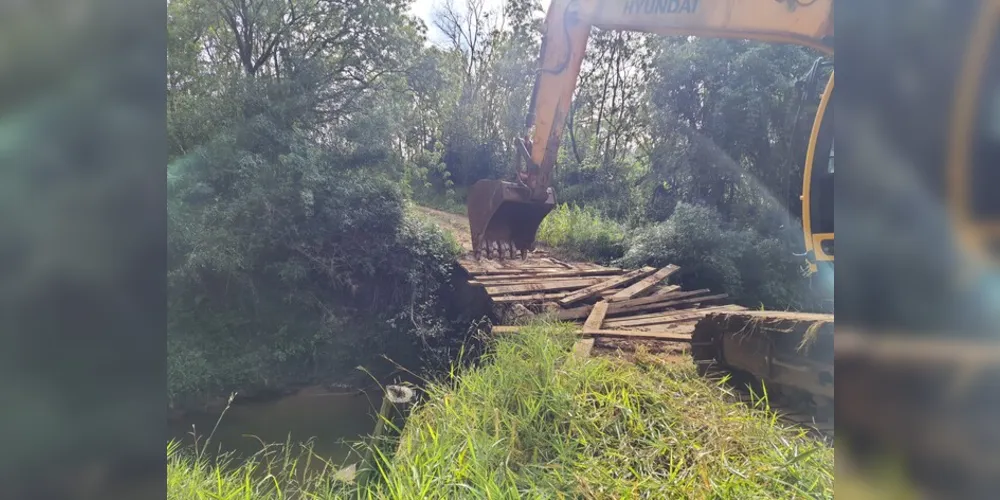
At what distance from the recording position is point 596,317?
14.5 ft

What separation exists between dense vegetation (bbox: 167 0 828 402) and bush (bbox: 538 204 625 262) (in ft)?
0.13

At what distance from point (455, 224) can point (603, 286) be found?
18.1 feet

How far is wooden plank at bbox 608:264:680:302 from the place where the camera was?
512 cm

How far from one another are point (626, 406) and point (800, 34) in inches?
103

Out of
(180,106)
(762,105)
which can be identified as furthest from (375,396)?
(762,105)

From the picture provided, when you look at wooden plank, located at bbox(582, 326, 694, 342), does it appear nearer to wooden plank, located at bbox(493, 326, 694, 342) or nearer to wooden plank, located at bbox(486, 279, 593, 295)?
wooden plank, located at bbox(493, 326, 694, 342)

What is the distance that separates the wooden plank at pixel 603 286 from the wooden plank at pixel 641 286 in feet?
0.38

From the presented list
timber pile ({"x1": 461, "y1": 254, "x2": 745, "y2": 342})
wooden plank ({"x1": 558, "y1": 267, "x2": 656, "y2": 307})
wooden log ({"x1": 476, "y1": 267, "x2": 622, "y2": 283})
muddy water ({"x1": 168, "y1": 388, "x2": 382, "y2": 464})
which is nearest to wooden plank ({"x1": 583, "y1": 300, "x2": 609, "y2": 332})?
timber pile ({"x1": 461, "y1": 254, "x2": 745, "y2": 342})

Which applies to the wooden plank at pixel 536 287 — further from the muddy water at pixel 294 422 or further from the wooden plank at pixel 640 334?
the muddy water at pixel 294 422
